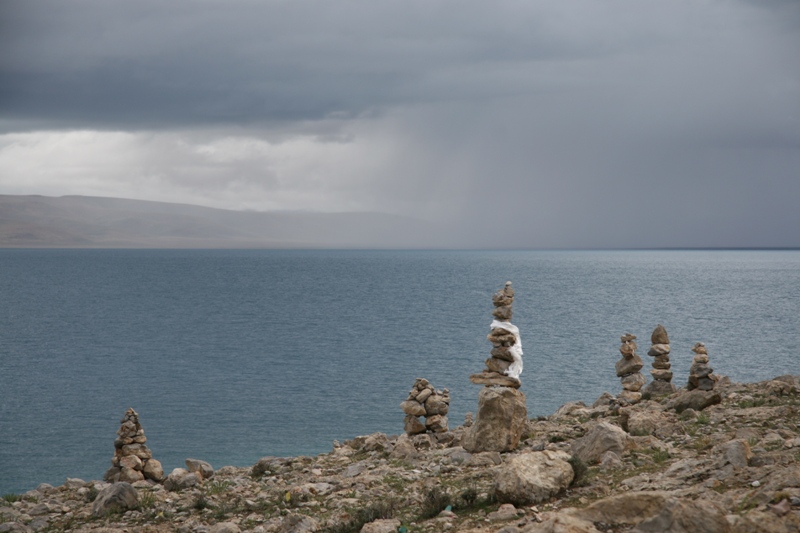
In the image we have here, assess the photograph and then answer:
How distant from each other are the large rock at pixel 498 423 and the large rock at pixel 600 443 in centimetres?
383

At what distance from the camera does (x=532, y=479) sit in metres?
16.8

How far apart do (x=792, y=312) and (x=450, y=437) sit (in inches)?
4303

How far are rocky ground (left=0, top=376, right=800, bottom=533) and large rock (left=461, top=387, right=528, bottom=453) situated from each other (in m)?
0.46

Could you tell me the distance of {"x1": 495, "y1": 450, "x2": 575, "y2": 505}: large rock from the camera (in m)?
16.6

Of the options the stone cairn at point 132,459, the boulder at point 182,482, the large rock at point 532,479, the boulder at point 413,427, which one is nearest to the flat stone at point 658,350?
Result: the boulder at point 413,427

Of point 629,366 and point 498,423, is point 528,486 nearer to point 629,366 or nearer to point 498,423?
point 498,423

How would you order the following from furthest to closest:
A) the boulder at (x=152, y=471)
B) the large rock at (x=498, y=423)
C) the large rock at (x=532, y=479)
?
the boulder at (x=152, y=471) → the large rock at (x=498, y=423) → the large rock at (x=532, y=479)

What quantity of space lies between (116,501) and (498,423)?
1272 centimetres

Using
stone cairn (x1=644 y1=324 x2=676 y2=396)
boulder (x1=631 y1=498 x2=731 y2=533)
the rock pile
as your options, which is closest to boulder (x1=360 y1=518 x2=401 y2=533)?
boulder (x1=631 y1=498 x2=731 y2=533)

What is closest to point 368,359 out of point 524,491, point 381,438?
point 381,438

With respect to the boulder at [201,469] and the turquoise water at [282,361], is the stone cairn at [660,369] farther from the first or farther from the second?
the boulder at [201,469]

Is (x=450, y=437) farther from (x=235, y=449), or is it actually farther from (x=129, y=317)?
(x=129, y=317)

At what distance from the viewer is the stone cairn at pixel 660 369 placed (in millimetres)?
36000

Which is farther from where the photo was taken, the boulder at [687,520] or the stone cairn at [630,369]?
the stone cairn at [630,369]
